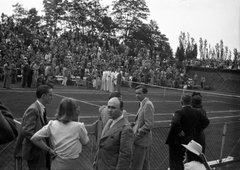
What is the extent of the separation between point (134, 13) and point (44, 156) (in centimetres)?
4440

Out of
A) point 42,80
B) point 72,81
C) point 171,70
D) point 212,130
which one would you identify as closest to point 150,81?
point 171,70

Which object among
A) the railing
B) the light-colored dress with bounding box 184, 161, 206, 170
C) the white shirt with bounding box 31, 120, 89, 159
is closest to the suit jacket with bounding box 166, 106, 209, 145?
the railing

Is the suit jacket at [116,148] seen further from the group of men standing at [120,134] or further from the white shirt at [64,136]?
the white shirt at [64,136]

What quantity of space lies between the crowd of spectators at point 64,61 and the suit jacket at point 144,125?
1628 centimetres

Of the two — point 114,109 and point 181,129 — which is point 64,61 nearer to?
point 181,129

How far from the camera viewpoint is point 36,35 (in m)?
30.8

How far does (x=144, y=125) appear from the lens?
5.39 meters

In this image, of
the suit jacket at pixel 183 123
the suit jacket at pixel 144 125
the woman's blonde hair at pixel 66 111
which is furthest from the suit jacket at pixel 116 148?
the suit jacket at pixel 183 123

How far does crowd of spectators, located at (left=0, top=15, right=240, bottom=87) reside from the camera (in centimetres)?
2330

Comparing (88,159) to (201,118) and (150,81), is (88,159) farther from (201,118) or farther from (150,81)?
(150,81)

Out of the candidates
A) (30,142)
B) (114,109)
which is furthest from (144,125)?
(30,142)

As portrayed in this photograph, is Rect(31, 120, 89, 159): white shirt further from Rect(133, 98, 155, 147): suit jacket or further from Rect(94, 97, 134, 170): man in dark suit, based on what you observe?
Rect(133, 98, 155, 147): suit jacket

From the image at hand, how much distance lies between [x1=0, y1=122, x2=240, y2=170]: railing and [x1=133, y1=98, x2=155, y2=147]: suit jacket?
780mm

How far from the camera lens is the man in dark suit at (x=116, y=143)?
384 centimetres
